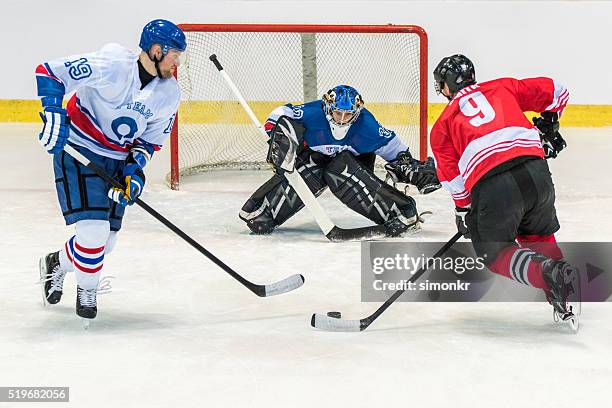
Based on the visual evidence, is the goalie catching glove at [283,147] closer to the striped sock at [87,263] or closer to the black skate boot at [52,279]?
the black skate boot at [52,279]

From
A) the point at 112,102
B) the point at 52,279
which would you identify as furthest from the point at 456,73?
the point at 52,279

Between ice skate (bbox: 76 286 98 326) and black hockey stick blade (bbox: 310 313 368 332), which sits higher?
ice skate (bbox: 76 286 98 326)

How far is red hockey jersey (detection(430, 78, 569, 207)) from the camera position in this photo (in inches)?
119

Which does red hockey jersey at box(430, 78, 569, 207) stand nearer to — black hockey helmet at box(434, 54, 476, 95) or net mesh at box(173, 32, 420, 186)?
black hockey helmet at box(434, 54, 476, 95)

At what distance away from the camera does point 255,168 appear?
239 inches

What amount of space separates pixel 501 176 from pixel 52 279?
140 cm

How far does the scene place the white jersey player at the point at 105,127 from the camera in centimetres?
301

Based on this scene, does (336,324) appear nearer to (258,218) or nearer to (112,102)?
(112,102)

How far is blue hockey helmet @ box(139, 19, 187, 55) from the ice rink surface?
83 cm

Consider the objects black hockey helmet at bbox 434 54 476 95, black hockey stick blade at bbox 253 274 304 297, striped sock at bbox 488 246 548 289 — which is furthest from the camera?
black hockey stick blade at bbox 253 274 304 297

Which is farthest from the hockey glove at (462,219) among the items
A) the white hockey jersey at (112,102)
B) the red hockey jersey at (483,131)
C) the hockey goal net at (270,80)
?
the hockey goal net at (270,80)

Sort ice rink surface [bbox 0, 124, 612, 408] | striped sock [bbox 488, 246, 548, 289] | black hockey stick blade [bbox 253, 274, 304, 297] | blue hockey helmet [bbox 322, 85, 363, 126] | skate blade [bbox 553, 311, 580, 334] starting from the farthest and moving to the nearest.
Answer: blue hockey helmet [bbox 322, 85, 363, 126] < black hockey stick blade [bbox 253, 274, 304, 297] < skate blade [bbox 553, 311, 580, 334] < striped sock [bbox 488, 246, 548, 289] < ice rink surface [bbox 0, 124, 612, 408]

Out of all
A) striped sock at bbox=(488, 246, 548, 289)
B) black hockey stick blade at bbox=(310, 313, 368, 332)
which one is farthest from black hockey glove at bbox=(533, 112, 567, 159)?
black hockey stick blade at bbox=(310, 313, 368, 332)

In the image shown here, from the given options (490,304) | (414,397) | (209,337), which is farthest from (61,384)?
(490,304)
